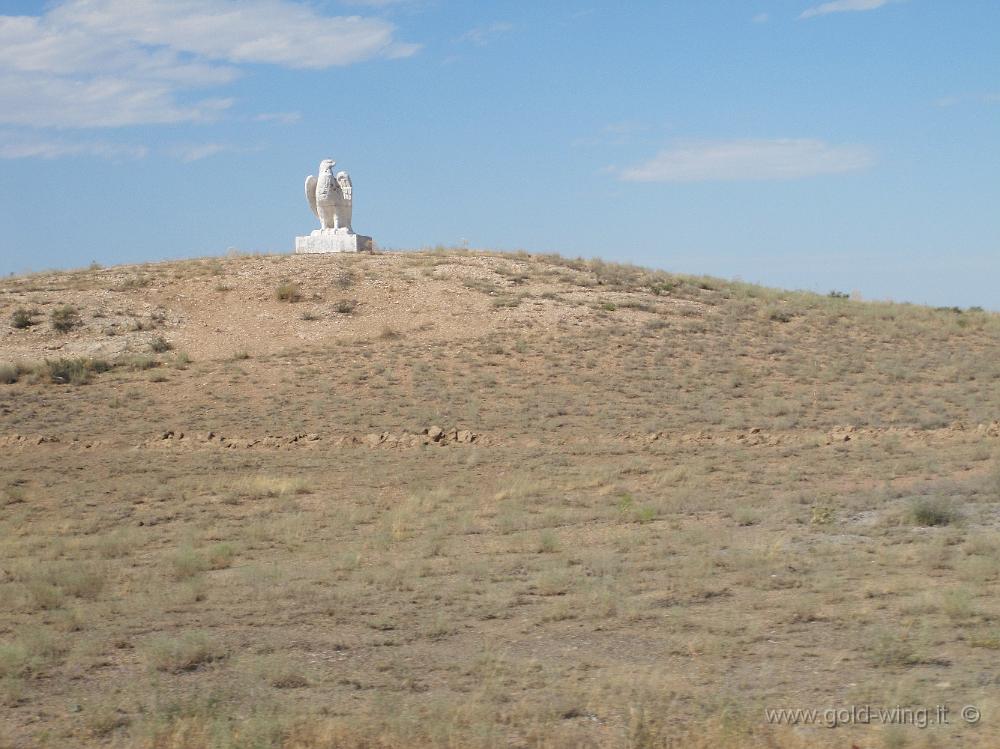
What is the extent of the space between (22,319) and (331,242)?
991 centimetres

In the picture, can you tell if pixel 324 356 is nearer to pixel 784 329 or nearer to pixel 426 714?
pixel 784 329

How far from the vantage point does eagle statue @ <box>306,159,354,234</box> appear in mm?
32875

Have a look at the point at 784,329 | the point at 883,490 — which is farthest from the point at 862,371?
the point at 883,490

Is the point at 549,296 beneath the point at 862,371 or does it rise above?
above

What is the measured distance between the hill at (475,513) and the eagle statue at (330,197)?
2.19 meters

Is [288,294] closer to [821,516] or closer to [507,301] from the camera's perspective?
[507,301]

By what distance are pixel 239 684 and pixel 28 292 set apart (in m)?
26.2

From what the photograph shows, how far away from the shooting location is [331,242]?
34125mm

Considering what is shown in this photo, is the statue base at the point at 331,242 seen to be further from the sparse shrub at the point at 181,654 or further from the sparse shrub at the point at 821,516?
the sparse shrub at the point at 181,654

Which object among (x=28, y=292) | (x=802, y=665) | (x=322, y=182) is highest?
(x=322, y=182)

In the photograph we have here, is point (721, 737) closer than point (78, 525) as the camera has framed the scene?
Yes

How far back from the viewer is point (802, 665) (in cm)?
746

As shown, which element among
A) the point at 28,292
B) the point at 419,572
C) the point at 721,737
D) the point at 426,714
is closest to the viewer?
the point at 721,737

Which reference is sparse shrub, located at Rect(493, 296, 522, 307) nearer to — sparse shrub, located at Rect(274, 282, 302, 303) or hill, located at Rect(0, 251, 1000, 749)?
hill, located at Rect(0, 251, 1000, 749)
